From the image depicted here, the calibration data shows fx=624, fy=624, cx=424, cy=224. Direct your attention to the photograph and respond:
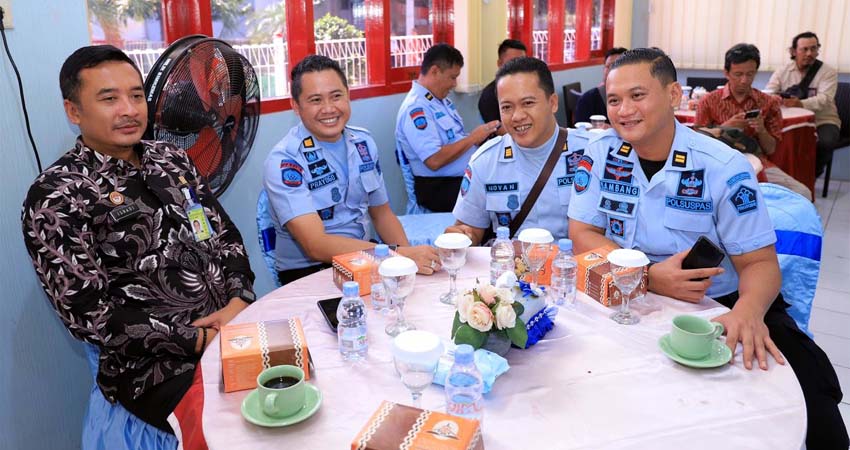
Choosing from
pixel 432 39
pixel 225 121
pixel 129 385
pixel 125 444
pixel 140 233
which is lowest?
pixel 125 444

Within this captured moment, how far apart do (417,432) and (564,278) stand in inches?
29.7

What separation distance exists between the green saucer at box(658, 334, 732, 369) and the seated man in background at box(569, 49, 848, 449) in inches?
8.3

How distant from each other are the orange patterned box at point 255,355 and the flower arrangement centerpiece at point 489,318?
309 mm

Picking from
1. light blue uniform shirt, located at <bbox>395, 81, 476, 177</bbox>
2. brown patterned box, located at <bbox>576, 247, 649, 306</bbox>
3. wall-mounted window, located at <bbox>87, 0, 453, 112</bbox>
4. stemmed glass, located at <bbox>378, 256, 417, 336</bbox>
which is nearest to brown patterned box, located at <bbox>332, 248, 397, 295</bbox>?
stemmed glass, located at <bbox>378, 256, 417, 336</bbox>

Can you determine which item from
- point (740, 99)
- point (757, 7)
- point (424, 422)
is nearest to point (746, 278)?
point (424, 422)

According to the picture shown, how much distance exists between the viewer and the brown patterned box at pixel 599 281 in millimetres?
1514

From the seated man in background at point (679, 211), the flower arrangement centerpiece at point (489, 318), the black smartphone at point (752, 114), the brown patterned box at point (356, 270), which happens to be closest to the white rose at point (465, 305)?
the flower arrangement centerpiece at point (489, 318)

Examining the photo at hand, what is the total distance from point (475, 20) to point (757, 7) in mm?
3408

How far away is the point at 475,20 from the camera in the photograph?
4688mm

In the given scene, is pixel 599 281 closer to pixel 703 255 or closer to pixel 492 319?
pixel 703 255

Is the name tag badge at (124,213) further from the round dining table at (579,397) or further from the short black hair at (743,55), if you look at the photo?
the short black hair at (743,55)

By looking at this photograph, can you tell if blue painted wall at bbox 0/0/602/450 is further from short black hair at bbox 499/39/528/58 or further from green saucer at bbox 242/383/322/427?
short black hair at bbox 499/39/528/58

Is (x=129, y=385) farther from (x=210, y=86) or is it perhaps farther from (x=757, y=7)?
(x=757, y=7)

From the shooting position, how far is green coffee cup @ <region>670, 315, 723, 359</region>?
4.00 feet
